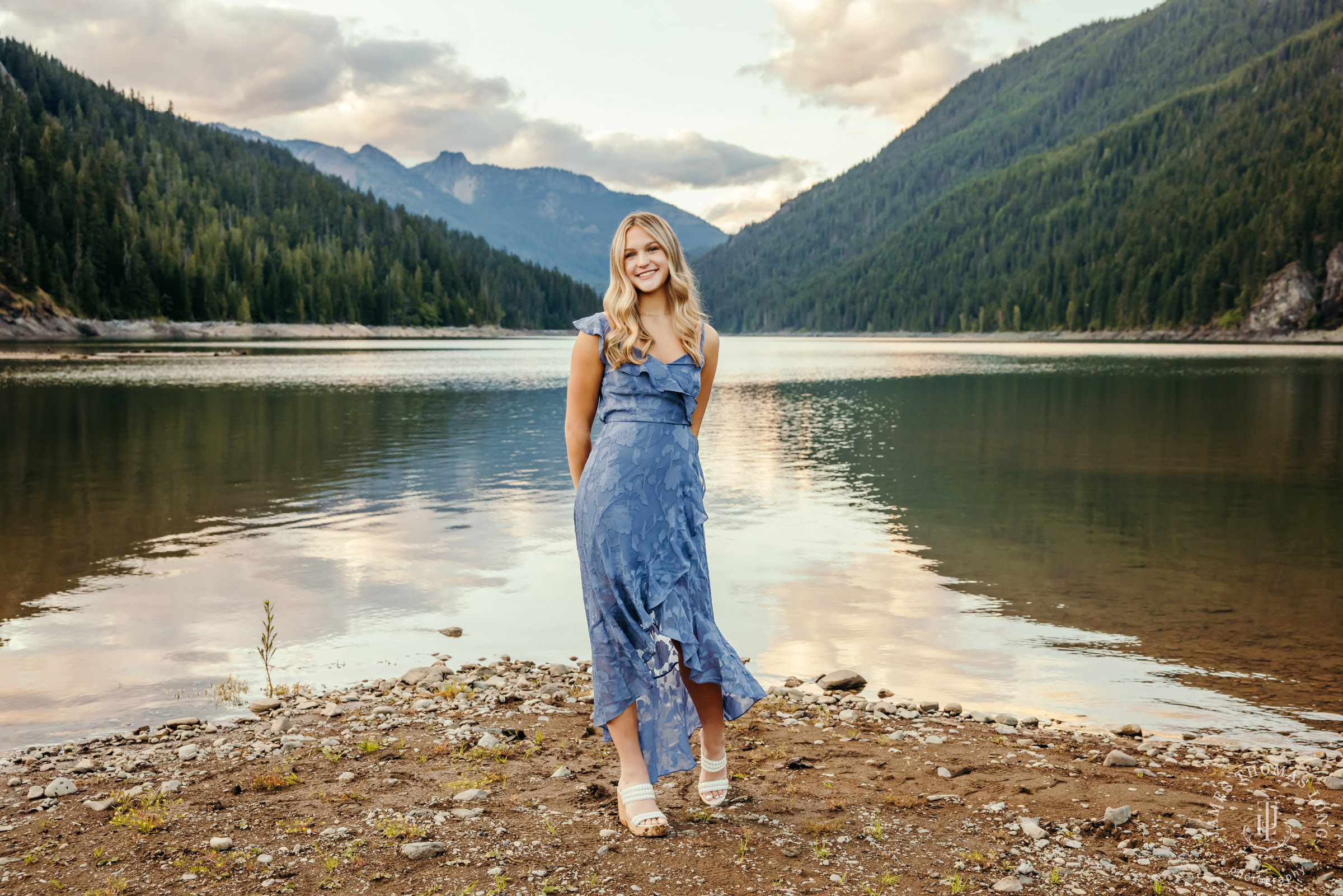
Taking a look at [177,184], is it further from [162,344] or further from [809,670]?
[809,670]

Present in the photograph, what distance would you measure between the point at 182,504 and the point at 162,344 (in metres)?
109

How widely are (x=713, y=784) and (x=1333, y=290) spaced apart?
537 ft

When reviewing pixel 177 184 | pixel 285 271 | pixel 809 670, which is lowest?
pixel 809 670

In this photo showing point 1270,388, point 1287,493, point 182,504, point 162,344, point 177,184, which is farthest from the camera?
point 177,184

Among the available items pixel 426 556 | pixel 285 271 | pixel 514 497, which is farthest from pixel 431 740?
pixel 285 271

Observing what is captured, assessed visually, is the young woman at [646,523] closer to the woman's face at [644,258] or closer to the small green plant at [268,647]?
the woman's face at [644,258]

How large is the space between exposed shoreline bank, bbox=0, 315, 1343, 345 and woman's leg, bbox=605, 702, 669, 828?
4725 inches

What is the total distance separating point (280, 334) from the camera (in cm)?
15262

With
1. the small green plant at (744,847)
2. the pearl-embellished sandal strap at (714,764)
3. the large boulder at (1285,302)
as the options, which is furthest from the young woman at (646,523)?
the large boulder at (1285,302)

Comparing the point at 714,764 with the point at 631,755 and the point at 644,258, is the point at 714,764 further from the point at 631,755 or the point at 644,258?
the point at 644,258

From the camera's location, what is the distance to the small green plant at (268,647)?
8.40 m

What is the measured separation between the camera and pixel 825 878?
15.3 feet

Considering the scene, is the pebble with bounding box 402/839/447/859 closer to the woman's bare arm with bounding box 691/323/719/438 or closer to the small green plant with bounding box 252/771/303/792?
the small green plant with bounding box 252/771/303/792

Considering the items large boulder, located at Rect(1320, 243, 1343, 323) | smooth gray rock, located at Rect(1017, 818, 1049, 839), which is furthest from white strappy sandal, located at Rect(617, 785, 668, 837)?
large boulder, located at Rect(1320, 243, 1343, 323)
